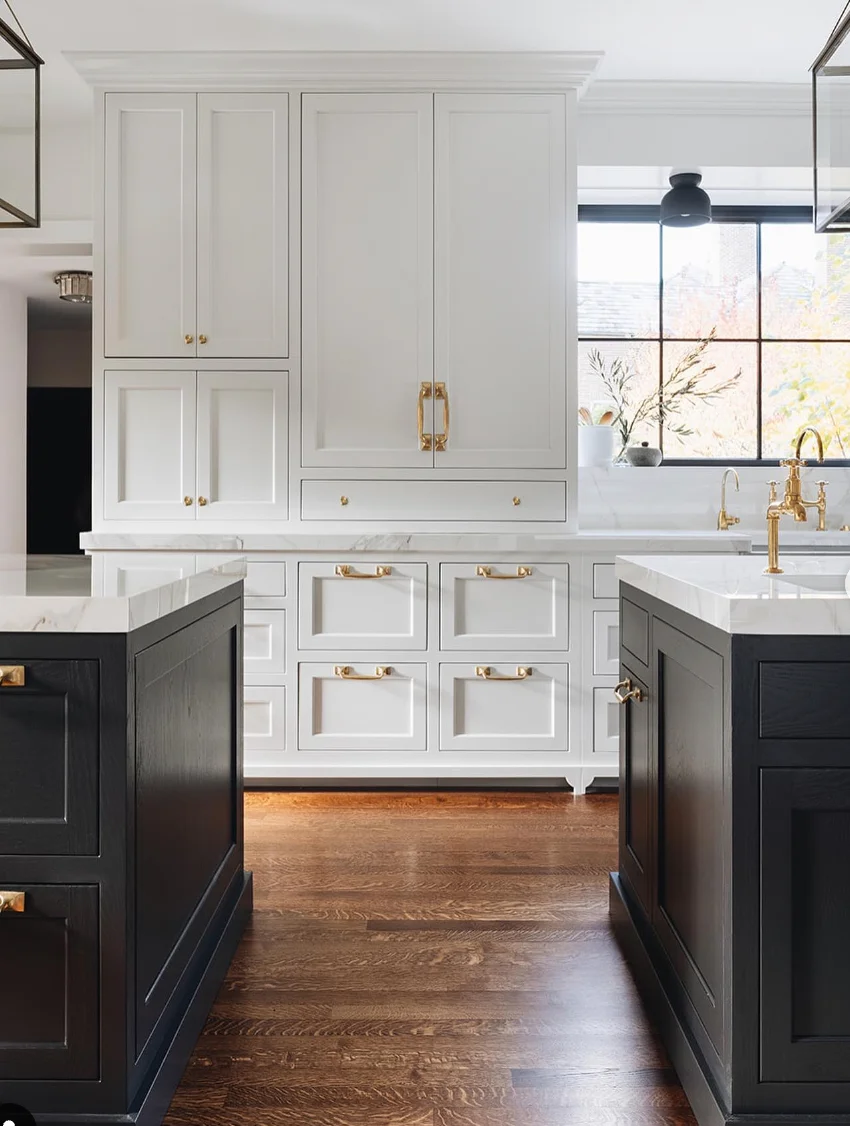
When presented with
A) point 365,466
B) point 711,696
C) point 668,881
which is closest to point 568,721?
point 365,466

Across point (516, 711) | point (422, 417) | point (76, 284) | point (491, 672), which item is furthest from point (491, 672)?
point (76, 284)

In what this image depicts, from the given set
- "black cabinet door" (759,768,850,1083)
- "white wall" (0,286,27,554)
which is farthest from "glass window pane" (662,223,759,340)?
"white wall" (0,286,27,554)

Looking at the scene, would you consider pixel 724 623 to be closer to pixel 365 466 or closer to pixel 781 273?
pixel 365 466

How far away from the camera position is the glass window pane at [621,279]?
3.98 m

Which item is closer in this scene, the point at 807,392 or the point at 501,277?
the point at 501,277

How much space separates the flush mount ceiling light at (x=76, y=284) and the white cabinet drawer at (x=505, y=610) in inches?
92.2

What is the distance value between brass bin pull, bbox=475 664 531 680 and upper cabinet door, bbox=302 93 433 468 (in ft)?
2.66

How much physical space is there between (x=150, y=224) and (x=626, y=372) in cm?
215

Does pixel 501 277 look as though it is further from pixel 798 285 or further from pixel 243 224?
pixel 798 285

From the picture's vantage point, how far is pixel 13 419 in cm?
455

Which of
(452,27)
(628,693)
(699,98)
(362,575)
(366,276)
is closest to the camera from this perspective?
(628,693)

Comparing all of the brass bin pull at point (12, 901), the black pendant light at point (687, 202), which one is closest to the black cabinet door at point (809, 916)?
the brass bin pull at point (12, 901)

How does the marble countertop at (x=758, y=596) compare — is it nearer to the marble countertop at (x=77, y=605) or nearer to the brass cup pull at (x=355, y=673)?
the marble countertop at (x=77, y=605)

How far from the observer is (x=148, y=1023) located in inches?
51.5
